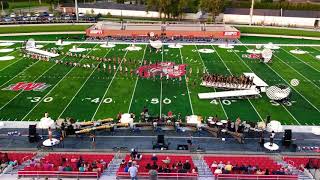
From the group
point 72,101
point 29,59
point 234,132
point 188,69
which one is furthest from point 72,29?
point 234,132

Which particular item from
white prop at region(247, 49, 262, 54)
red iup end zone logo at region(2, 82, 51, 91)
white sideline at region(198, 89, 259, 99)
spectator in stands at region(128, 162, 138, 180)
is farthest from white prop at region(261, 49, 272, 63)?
spectator in stands at region(128, 162, 138, 180)

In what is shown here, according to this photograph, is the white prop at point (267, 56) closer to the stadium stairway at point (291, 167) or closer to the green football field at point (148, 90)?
the green football field at point (148, 90)

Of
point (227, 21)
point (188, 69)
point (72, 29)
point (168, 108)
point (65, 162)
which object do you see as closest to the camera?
point (65, 162)

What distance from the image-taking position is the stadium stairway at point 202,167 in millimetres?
17775

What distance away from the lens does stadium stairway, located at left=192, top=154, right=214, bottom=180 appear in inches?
700

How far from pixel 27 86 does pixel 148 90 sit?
33.5ft

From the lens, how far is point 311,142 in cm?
2381

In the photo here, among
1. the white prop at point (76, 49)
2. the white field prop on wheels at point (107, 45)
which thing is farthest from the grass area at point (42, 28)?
the white prop at point (76, 49)

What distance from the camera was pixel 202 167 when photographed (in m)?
19.1

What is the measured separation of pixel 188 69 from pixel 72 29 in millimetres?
27705

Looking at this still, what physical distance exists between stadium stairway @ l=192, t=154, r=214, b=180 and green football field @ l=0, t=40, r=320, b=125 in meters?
7.02

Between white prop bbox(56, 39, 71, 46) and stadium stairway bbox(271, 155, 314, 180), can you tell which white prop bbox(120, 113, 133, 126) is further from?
white prop bbox(56, 39, 71, 46)

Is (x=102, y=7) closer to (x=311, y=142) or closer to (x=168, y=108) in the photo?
(x=168, y=108)

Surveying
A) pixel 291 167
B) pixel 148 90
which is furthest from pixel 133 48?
pixel 291 167
